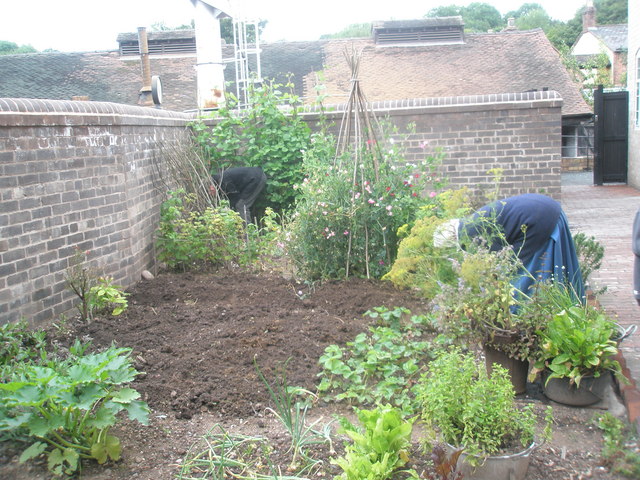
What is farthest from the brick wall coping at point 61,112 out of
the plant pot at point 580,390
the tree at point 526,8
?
the tree at point 526,8

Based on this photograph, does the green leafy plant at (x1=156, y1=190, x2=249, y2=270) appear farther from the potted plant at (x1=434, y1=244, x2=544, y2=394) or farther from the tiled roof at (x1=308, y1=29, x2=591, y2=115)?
the tiled roof at (x1=308, y1=29, x2=591, y2=115)

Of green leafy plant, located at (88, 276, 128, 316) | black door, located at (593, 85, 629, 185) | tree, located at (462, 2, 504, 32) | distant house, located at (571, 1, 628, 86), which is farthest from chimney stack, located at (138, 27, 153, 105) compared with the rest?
tree, located at (462, 2, 504, 32)

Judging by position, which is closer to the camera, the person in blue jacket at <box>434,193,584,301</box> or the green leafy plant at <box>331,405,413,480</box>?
the green leafy plant at <box>331,405,413,480</box>

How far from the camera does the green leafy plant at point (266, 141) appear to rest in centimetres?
1016

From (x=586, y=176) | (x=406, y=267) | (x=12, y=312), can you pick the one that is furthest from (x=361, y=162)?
(x=586, y=176)

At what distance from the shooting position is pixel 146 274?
7.57 metres

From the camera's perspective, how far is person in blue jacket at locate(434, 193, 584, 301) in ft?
16.3

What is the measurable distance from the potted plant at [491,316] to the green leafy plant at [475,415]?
2.70 ft

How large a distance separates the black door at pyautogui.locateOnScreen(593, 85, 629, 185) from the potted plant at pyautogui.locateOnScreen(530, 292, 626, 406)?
1495 cm

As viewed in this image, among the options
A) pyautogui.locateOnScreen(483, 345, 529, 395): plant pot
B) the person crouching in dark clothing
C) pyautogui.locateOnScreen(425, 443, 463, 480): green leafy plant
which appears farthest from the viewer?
the person crouching in dark clothing

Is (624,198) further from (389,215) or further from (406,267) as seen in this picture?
(406,267)

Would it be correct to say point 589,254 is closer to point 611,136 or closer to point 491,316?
point 491,316

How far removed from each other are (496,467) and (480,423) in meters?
0.21

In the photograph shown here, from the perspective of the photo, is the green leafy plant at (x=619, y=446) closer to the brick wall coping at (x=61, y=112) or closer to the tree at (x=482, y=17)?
the brick wall coping at (x=61, y=112)
